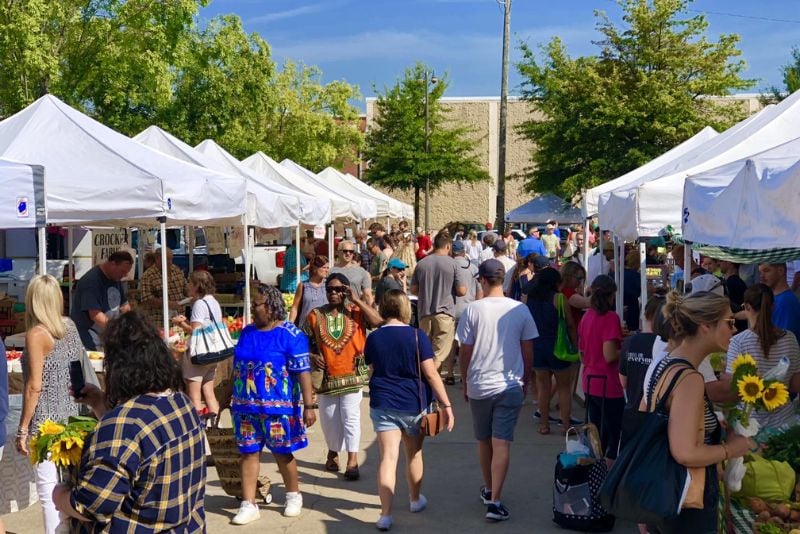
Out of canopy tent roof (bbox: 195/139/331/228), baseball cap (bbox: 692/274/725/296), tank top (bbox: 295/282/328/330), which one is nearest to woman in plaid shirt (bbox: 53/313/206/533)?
tank top (bbox: 295/282/328/330)

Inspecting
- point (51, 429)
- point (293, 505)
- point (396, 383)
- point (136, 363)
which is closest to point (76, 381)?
point (51, 429)

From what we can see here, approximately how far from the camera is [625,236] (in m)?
8.92

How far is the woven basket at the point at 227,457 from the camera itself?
6.46 metres

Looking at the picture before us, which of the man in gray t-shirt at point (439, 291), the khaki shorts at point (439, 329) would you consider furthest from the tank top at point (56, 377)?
the khaki shorts at point (439, 329)

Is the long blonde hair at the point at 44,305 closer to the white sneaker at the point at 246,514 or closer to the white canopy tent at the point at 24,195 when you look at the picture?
the white canopy tent at the point at 24,195

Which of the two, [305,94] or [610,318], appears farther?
[305,94]

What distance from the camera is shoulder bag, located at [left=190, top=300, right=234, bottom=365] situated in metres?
7.80

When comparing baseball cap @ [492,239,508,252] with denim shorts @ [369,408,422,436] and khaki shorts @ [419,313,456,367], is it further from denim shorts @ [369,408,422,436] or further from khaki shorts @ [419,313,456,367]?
denim shorts @ [369,408,422,436]

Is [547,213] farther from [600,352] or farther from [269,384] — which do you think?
[269,384]

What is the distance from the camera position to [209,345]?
7.85 meters

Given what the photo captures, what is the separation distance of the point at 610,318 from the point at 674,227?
1.78m

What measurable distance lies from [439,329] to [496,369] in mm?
4438

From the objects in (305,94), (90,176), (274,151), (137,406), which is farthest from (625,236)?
(305,94)

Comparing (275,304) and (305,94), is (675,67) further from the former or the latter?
(275,304)
